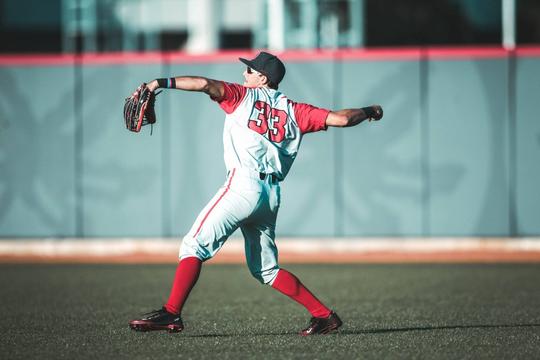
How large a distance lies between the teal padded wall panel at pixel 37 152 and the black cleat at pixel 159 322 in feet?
33.6

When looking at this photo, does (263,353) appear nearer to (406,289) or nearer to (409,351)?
(409,351)

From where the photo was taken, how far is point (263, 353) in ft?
21.3

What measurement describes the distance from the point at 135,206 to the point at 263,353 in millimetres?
10620

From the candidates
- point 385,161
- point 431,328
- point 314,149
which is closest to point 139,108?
point 431,328

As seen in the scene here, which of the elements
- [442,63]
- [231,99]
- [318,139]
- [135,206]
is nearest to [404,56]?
[442,63]

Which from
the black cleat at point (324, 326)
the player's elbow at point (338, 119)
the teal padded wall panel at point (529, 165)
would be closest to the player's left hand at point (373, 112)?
the player's elbow at point (338, 119)

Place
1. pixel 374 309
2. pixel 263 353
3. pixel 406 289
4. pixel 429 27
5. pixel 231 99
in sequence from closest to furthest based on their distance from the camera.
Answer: pixel 263 353 < pixel 231 99 < pixel 374 309 < pixel 406 289 < pixel 429 27

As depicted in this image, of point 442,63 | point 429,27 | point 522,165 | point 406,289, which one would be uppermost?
point 429,27

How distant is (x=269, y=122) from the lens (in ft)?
23.7

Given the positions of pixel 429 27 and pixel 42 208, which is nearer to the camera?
pixel 42 208

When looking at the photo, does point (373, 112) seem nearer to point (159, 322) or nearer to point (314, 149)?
point (159, 322)

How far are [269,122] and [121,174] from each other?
1002cm

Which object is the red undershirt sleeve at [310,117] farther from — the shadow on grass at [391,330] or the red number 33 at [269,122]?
the shadow on grass at [391,330]

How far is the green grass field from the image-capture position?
6.70m
